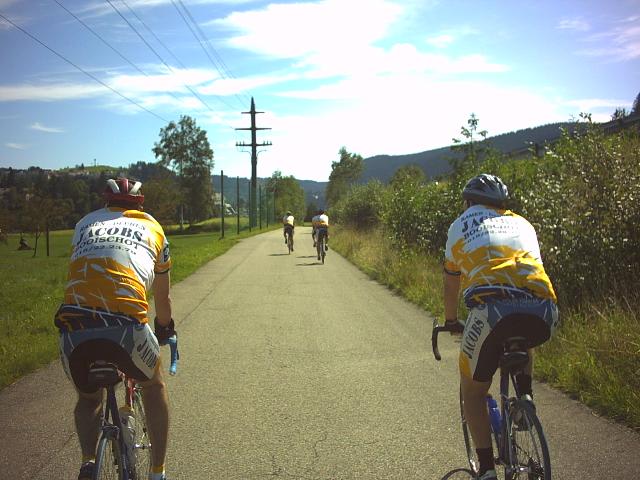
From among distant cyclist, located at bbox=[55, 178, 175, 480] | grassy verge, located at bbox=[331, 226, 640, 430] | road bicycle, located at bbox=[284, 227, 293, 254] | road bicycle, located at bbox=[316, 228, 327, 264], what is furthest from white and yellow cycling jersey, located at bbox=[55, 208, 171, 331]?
road bicycle, located at bbox=[284, 227, 293, 254]

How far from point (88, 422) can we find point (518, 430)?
87.8 inches

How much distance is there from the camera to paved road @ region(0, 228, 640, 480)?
13.5ft

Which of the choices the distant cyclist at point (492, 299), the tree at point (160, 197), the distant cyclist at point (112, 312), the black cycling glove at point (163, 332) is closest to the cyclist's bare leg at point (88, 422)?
the distant cyclist at point (112, 312)

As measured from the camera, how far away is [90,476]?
108 inches

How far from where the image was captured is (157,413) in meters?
3.15

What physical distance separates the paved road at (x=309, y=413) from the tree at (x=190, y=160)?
3859 inches

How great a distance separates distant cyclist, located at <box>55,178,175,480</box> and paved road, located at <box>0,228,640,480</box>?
1158mm

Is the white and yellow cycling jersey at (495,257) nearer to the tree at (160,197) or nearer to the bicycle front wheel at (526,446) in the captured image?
the bicycle front wheel at (526,446)

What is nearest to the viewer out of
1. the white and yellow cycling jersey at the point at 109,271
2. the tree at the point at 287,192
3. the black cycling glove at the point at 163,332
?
the white and yellow cycling jersey at the point at 109,271

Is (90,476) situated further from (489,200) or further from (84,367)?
(489,200)

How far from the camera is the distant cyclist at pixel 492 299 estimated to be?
3.03 meters

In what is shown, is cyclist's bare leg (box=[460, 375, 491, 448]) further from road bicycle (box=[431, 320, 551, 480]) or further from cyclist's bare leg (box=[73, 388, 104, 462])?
cyclist's bare leg (box=[73, 388, 104, 462])

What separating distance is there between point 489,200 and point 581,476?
1961mm

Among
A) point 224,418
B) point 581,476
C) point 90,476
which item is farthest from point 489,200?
point 224,418
